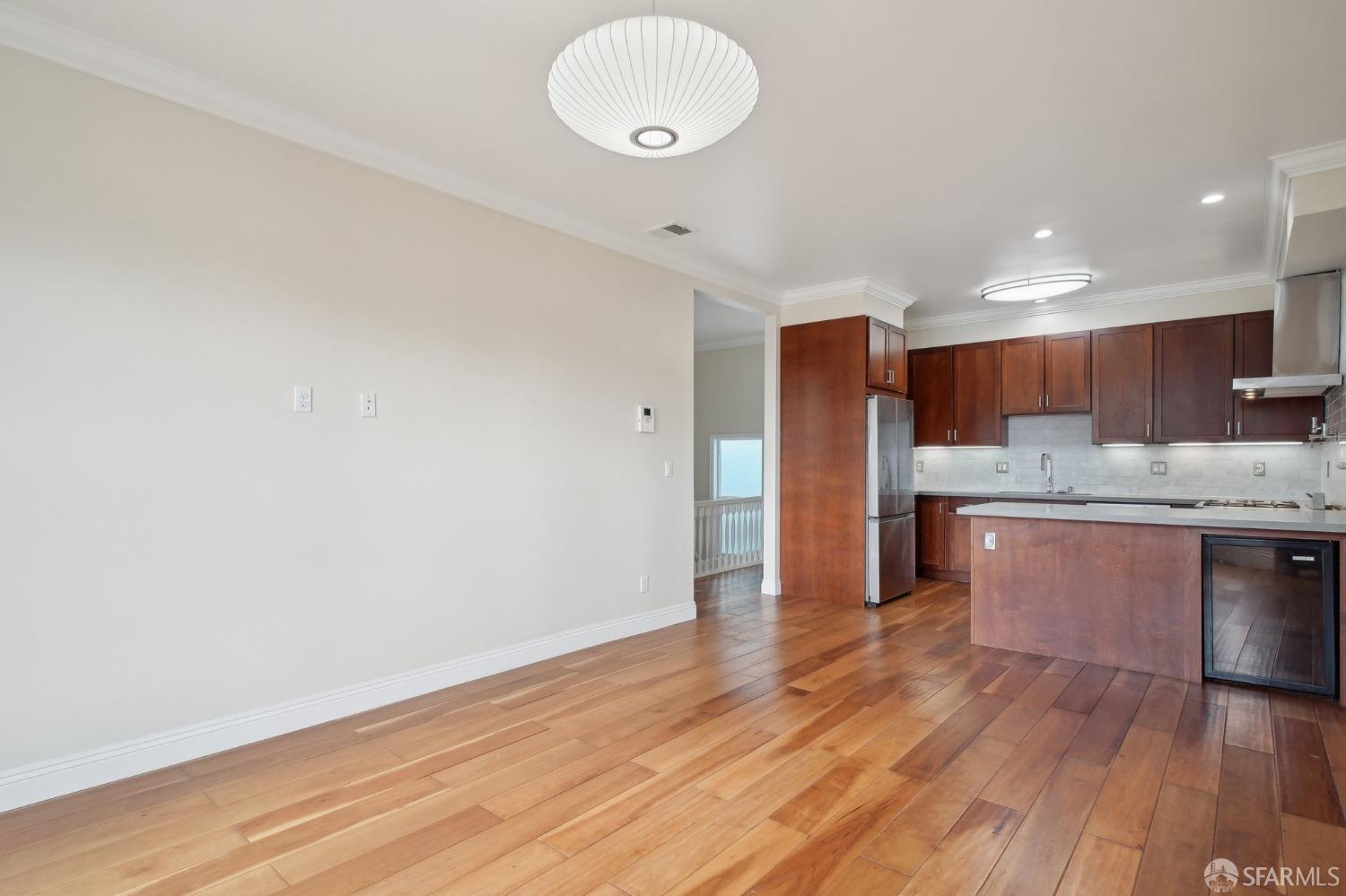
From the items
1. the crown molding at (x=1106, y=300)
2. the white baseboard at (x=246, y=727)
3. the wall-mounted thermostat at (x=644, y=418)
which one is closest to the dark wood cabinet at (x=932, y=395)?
the crown molding at (x=1106, y=300)

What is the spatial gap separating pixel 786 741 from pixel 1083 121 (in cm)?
304

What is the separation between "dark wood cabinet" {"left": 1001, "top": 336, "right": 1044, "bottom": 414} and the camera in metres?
6.23

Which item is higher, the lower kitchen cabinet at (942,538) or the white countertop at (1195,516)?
the white countertop at (1195,516)

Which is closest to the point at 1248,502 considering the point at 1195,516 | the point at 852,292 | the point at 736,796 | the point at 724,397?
the point at 1195,516

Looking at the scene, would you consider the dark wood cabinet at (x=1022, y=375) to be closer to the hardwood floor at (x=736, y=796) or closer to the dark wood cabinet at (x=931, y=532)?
the dark wood cabinet at (x=931, y=532)

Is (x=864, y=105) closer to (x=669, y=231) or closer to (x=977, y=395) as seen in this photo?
(x=669, y=231)

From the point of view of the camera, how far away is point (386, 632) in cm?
319

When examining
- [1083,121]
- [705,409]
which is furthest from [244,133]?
[705,409]

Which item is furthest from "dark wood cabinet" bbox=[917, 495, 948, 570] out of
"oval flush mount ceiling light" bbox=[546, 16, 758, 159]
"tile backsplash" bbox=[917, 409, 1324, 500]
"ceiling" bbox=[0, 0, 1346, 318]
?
"oval flush mount ceiling light" bbox=[546, 16, 758, 159]

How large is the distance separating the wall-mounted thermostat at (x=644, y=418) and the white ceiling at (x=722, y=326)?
5.92ft

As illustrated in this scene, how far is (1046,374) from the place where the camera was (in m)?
6.19

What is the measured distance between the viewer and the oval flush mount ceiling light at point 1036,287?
16.7 feet

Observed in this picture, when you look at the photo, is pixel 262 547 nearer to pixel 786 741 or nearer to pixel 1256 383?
pixel 786 741

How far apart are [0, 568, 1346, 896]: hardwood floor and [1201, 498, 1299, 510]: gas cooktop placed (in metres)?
2.33
